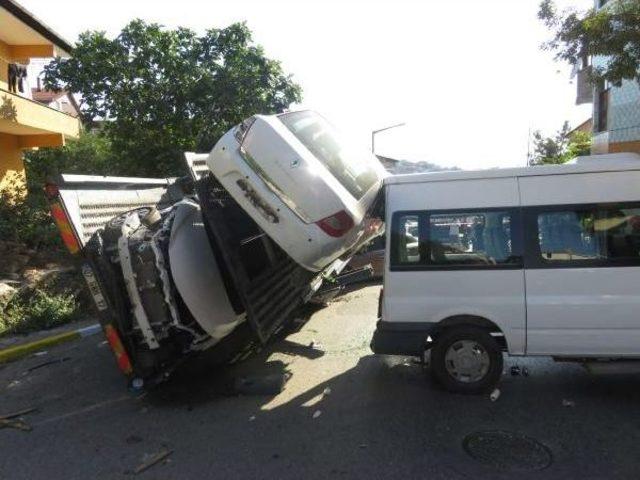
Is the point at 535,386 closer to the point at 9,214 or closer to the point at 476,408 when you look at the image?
the point at 476,408

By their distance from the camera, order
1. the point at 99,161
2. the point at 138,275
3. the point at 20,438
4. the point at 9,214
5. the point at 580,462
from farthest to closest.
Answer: the point at 99,161
the point at 9,214
the point at 138,275
the point at 20,438
the point at 580,462

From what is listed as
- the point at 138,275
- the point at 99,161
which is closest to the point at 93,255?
the point at 138,275

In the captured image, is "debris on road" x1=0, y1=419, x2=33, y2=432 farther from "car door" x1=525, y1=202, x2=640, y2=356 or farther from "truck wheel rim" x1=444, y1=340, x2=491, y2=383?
"car door" x1=525, y1=202, x2=640, y2=356

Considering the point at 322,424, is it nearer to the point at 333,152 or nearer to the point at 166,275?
the point at 166,275

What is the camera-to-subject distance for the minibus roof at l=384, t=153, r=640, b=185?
16.7 ft

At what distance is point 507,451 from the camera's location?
14.1 feet

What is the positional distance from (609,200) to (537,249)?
0.75 m

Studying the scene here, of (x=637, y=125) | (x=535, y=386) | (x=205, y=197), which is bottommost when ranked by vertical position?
(x=535, y=386)

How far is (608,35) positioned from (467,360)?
4.96m

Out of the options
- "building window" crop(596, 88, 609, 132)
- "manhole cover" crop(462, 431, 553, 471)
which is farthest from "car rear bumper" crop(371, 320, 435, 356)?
"building window" crop(596, 88, 609, 132)

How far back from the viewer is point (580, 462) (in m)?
4.07

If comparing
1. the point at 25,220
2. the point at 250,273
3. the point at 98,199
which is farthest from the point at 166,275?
the point at 25,220

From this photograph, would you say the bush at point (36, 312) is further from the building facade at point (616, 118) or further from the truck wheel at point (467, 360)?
the building facade at point (616, 118)

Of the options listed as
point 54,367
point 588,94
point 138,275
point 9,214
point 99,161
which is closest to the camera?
point 138,275
